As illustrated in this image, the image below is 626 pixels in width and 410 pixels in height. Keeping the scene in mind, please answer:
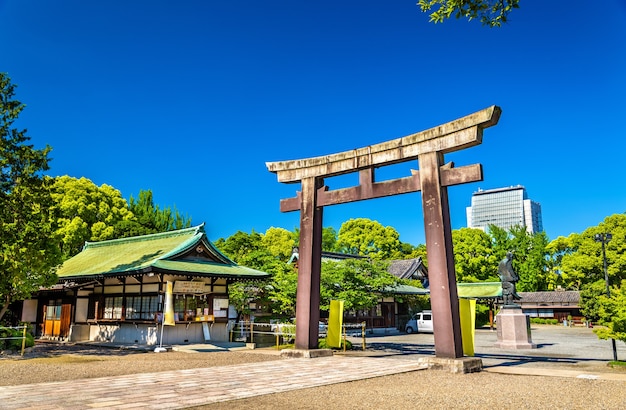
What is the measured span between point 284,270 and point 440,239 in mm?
13364

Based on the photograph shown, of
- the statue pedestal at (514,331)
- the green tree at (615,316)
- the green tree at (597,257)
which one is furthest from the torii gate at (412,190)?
the green tree at (597,257)

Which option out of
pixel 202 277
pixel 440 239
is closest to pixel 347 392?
pixel 440 239

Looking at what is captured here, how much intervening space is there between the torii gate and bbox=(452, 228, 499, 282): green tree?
118 feet

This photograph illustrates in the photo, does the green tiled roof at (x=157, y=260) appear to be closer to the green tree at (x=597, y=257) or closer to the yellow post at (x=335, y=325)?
the yellow post at (x=335, y=325)

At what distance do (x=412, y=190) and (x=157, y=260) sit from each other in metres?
12.6

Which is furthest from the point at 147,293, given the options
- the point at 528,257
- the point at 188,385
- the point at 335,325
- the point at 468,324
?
the point at 528,257

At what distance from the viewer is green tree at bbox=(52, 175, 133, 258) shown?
3500cm

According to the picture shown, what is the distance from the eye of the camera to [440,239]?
37.1 ft

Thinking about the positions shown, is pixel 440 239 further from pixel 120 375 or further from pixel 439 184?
pixel 120 375

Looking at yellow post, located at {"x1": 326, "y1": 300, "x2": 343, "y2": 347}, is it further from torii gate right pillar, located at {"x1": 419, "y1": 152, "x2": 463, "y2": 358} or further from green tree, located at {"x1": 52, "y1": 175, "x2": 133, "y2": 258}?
green tree, located at {"x1": 52, "y1": 175, "x2": 133, "y2": 258}

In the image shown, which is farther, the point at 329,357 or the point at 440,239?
the point at 329,357

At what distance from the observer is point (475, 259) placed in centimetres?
4744

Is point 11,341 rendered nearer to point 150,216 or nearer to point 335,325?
point 335,325

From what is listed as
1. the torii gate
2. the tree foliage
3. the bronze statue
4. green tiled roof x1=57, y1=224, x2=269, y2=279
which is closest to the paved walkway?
the torii gate
